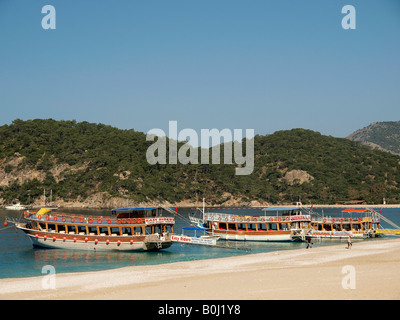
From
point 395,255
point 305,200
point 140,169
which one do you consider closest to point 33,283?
point 395,255

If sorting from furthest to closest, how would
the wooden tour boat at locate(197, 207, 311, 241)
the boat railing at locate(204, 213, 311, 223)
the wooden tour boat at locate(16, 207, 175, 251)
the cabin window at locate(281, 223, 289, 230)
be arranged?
the cabin window at locate(281, 223, 289, 230), the boat railing at locate(204, 213, 311, 223), the wooden tour boat at locate(197, 207, 311, 241), the wooden tour boat at locate(16, 207, 175, 251)

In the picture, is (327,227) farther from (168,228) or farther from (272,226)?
(168,228)

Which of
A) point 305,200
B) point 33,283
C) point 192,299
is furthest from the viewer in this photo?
point 305,200

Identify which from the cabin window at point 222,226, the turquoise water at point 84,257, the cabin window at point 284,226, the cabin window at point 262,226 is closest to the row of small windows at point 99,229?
the turquoise water at point 84,257

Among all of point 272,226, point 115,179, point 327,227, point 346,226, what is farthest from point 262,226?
point 115,179

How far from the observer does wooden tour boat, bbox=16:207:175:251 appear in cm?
4809

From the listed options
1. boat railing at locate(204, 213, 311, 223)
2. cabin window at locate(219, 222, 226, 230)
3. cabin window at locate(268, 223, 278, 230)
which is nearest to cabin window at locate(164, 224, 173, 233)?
boat railing at locate(204, 213, 311, 223)

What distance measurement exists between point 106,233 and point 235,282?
83.6ft

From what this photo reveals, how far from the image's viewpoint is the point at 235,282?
27641 millimetres

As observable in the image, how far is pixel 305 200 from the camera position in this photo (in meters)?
190

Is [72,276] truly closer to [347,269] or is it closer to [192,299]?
[192,299]

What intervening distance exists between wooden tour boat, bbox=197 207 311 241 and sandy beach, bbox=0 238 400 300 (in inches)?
831

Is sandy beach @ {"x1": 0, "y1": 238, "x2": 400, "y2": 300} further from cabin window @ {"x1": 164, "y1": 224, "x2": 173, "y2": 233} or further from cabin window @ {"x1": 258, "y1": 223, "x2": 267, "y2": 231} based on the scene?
cabin window @ {"x1": 258, "y1": 223, "x2": 267, "y2": 231}
